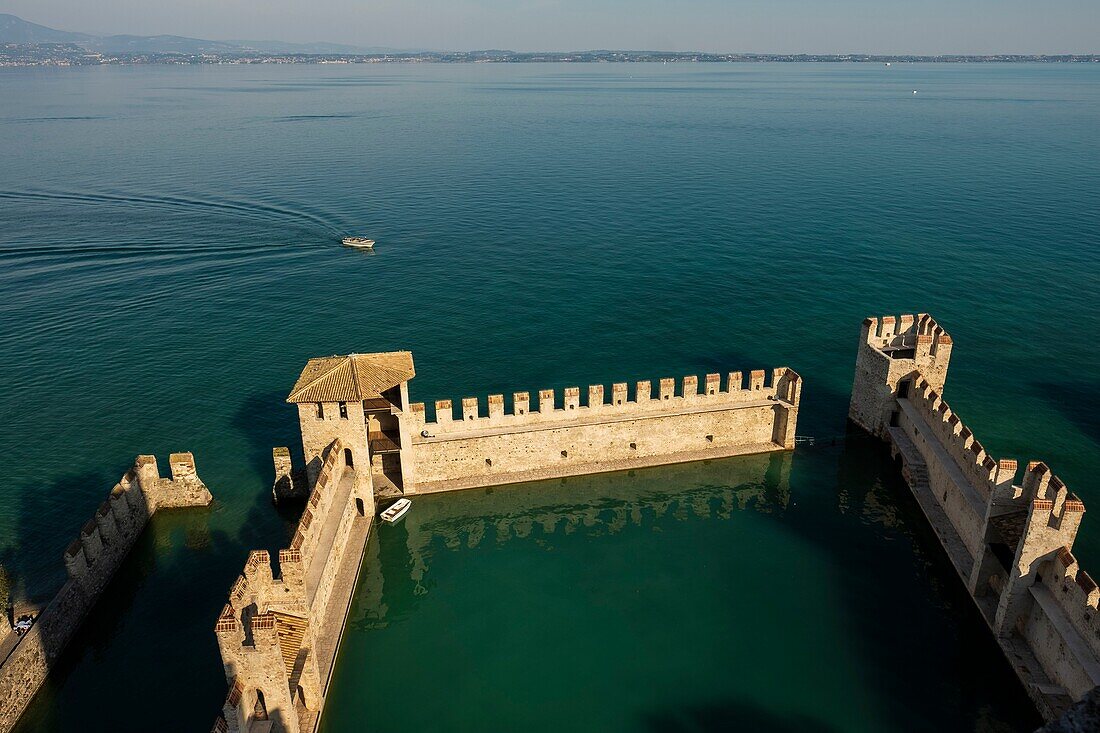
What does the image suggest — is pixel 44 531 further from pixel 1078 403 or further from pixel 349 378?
pixel 1078 403

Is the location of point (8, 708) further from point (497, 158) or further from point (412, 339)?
point (497, 158)

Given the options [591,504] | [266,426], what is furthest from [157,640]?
[591,504]

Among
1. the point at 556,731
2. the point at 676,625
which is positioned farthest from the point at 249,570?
the point at 676,625

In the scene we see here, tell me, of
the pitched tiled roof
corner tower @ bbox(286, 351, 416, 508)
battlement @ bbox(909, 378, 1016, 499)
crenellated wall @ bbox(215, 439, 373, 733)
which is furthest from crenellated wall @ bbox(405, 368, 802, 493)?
battlement @ bbox(909, 378, 1016, 499)

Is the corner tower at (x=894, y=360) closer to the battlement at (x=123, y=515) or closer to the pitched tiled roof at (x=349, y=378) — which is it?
the pitched tiled roof at (x=349, y=378)

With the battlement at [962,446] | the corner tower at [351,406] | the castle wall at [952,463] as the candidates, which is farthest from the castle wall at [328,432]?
the castle wall at [952,463]

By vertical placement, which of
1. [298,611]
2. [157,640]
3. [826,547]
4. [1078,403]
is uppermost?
[298,611]

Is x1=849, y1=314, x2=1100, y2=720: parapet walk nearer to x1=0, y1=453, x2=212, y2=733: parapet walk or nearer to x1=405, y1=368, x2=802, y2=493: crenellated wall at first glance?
x1=405, y1=368, x2=802, y2=493: crenellated wall
